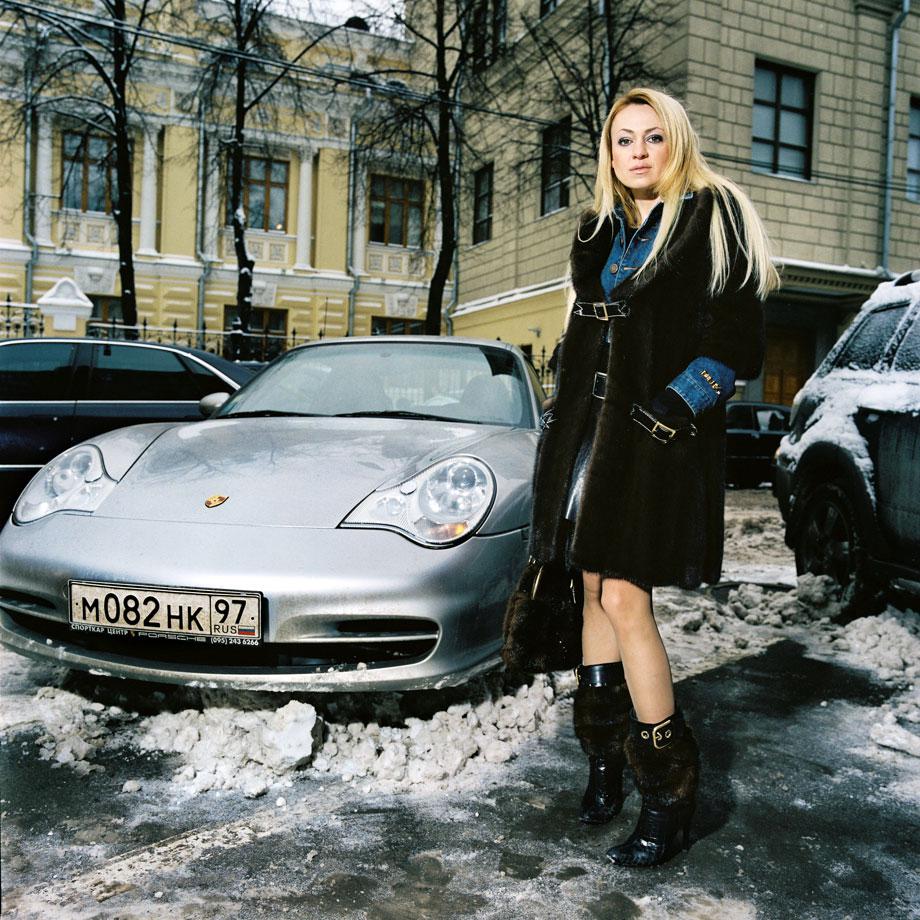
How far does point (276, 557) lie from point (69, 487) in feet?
3.23

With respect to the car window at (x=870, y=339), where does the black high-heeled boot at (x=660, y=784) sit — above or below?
below

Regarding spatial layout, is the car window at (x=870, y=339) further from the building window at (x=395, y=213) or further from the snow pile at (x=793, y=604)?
the building window at (x=395, y=213)

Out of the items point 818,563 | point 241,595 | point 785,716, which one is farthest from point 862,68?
point 241,595

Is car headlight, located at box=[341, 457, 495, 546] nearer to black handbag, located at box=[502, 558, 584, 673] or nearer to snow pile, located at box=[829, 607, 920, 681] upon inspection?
black handbag, located at box=[502, 558, 584, 673]

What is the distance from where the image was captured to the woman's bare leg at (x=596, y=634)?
7.63 ft

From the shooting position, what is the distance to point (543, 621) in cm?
239

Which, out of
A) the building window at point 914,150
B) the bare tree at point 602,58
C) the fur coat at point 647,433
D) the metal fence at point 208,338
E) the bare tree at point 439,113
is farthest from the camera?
the metal fence at point 208,338

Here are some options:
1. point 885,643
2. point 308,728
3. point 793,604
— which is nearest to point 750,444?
point 793,604

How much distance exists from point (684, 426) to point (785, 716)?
174 centimetres

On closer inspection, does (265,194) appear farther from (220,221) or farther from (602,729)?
(602,729)

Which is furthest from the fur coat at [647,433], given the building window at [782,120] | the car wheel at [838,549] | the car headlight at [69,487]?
the building window at [782,120]

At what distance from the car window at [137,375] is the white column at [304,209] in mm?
19114

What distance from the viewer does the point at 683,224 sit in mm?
2143

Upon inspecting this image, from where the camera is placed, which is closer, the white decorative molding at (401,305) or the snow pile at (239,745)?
the snow pile at (239,745)
